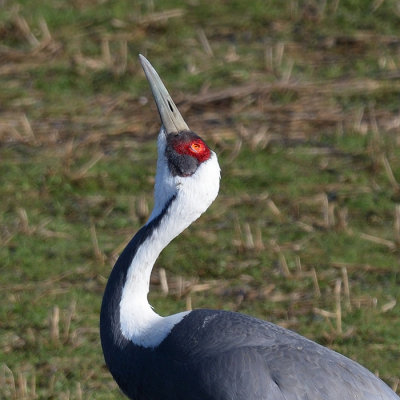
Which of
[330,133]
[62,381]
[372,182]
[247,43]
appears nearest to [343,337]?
[62,381]

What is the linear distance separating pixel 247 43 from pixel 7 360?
456cm

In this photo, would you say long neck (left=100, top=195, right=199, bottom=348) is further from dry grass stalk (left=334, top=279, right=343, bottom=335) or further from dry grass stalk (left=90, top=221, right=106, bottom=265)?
dry grass stalk (left=90, top=221, right=106, bottom=265)

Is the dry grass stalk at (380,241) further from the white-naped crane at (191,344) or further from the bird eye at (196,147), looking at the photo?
the bird eye at (196,147)

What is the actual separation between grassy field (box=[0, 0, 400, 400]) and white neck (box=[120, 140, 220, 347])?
3.48ft

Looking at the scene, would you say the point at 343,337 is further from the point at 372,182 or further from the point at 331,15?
the point at 331,15

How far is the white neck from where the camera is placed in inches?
201

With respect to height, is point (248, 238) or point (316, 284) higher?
point (316, 284)

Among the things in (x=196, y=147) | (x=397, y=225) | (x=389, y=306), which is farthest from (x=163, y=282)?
(x=196, y=147)

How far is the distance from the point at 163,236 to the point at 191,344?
50cm

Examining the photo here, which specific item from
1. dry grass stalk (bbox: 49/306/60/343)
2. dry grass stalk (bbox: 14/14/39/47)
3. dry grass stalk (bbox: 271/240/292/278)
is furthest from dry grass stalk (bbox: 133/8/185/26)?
dry grass stalk (bbox: 49/306/60/343)

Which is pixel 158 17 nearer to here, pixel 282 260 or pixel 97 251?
pixel 97 251

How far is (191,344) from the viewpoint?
4910 millimetres

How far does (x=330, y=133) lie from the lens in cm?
899

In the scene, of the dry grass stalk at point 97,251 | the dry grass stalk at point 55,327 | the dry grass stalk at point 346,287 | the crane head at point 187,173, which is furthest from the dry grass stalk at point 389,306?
the crane head at point 187,173
